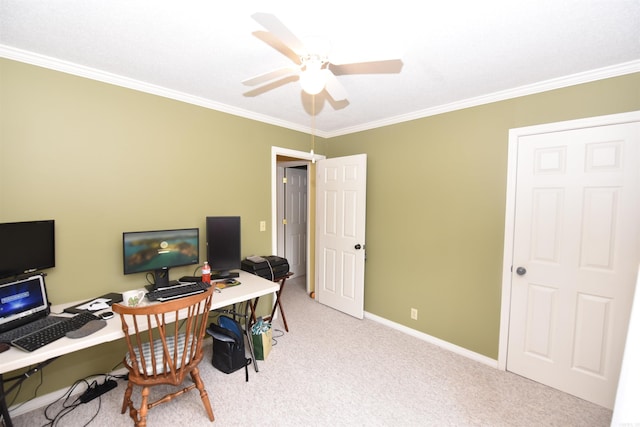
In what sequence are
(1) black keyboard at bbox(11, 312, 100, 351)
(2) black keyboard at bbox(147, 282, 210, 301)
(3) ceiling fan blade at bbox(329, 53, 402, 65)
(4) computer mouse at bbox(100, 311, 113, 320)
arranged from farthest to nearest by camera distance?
1. (2) black keyboard at bbox(147, 282, 210, 301)
2. (4) computer mouse at bbox(100, 311, 113, 320)
3. (1) black keyboard at bbox(11, 312, 100, 351)
4. (3) ceiling fan blade at bbox(329, 53, 402, 65)

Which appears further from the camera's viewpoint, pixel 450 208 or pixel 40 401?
pixel 450 208

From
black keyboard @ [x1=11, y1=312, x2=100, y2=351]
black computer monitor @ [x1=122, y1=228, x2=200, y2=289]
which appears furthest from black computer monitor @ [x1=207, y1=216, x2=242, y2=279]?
black keyboard @ [x1=11, y1=312, x2=100, y2=351]

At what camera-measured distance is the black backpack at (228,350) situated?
217 cm

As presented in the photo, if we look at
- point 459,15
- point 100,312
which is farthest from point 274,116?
point 100,312

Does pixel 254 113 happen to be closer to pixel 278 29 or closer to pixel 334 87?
pixel 334 87

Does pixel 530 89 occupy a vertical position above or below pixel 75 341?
above

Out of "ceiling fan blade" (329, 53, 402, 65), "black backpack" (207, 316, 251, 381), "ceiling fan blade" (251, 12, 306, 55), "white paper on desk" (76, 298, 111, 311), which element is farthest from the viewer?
"black backpack" (207, 316, 251, 381)

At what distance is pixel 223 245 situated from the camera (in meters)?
2.53

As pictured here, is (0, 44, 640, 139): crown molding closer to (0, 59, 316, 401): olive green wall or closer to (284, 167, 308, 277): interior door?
(0, 59, 316, 401): olive green wall

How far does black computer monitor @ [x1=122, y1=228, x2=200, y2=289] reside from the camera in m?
2.06

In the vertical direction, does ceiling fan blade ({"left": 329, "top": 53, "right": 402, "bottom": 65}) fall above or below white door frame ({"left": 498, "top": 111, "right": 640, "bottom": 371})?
above

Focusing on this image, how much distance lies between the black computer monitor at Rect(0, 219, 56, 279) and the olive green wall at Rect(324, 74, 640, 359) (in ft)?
9.46

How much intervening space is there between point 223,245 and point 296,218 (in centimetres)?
235

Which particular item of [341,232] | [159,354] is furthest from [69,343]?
[341,232]
